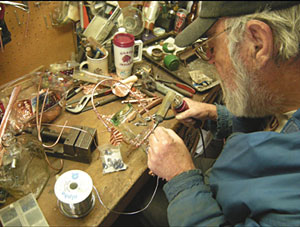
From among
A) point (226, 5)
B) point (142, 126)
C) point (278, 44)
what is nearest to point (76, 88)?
point (142, 126)

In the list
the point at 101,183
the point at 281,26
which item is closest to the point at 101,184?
the point at 101,183

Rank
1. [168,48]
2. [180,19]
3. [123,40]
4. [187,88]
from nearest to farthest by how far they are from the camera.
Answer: [123,40], [187,88], [168,48], [180,19]

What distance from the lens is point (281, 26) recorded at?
2.33ft

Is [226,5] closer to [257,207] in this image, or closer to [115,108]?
[257,207]

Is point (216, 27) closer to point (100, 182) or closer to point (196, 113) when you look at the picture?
point (196, 113)

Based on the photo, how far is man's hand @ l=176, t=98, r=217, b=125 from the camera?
1.15 meters

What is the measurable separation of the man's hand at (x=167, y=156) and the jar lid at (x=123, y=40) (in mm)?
538

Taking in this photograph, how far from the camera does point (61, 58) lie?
4.56ft

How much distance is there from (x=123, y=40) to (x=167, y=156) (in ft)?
2.24

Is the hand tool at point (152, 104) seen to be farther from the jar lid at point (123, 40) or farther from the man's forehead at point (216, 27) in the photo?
the man's forehead at point (216, 27)

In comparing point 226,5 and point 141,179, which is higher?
point 226,5

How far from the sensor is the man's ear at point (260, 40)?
0.71 meters

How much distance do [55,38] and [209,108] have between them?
3.15 ft

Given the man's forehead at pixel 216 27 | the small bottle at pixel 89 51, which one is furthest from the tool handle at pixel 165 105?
the small bottle at pixel 89 51
